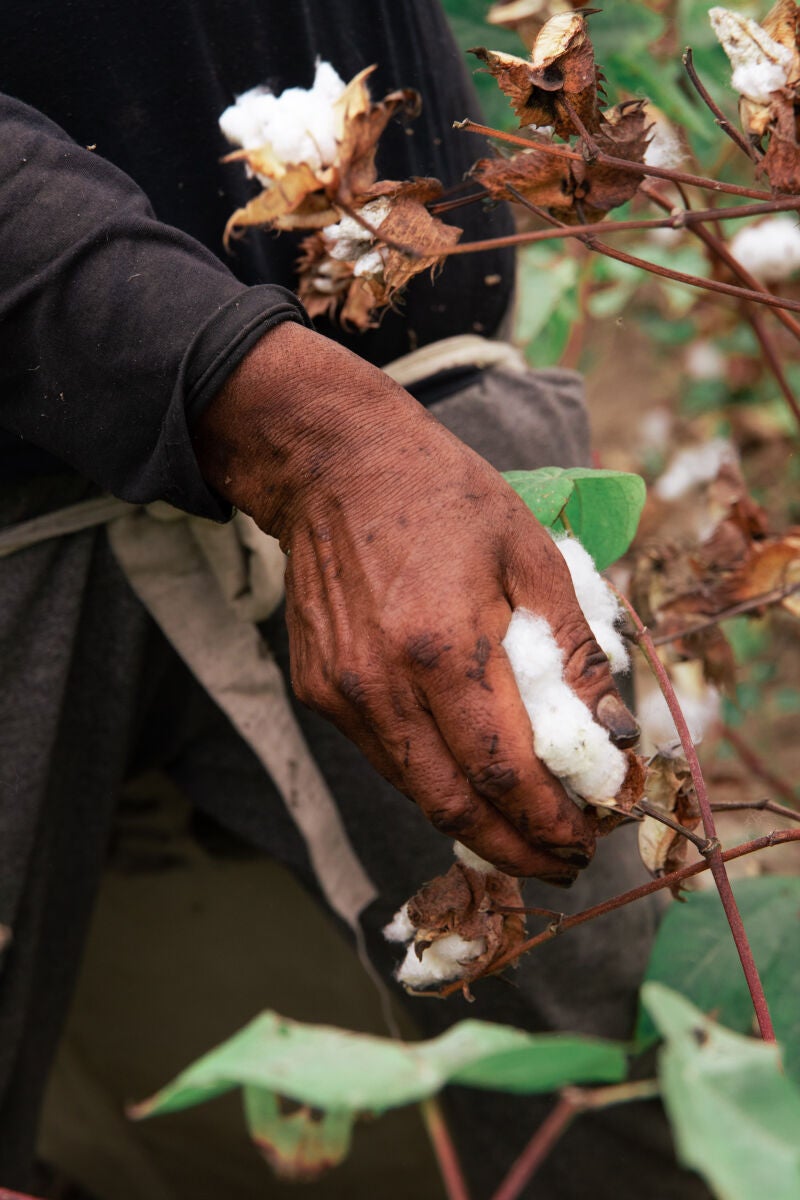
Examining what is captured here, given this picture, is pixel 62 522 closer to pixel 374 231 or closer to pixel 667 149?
pixel 374 231

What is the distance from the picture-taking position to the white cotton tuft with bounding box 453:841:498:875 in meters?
0.62

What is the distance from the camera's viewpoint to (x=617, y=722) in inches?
21.8

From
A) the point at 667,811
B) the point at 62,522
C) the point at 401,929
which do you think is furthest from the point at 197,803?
the point at 667,811

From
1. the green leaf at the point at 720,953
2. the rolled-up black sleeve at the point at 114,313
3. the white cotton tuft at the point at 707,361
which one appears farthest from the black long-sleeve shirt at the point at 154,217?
the white cotton tuft at the point at 707,361

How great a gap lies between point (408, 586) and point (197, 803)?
0.62 m

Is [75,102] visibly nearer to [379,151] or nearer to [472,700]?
[379,151]

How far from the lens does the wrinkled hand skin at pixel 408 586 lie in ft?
1.76

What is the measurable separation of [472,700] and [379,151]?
515 millimetres

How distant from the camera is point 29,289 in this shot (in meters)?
0.62

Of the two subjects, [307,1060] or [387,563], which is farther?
[387,563]

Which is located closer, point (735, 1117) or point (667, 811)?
point (735, 1117)

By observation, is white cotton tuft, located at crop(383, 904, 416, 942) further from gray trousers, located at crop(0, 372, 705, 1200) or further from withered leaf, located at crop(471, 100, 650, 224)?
withered leaf, located at crop(471, 100, 650, 224)

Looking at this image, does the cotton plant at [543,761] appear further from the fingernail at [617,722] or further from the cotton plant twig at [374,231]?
the cotton plant twig at [374,231]

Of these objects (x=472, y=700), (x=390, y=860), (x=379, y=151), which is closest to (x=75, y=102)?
(x=379, y=151)
